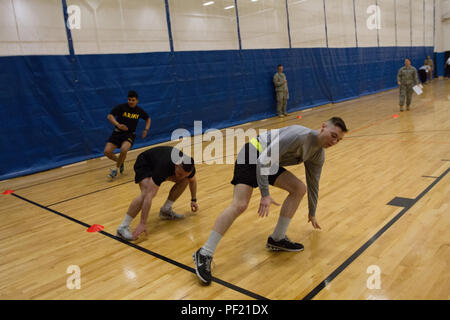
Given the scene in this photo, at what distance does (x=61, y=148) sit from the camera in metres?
7.50

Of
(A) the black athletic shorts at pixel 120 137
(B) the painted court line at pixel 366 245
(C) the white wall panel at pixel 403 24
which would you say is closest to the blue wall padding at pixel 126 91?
(A) the black athletic shorts at pixel 120 137

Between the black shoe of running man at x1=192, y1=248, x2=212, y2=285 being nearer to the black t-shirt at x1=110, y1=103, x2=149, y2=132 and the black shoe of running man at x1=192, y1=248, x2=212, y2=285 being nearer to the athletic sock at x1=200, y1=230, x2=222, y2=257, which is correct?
the athletic sock at x1=200, y1=230, x2=222, y2=257

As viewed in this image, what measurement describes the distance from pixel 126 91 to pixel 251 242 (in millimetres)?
6401

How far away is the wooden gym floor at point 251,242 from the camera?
241 centimetres

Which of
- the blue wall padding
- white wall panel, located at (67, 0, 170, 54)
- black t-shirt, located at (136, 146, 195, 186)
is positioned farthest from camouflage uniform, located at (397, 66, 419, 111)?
black t-shirt, located at (136, 146, 195, 186)

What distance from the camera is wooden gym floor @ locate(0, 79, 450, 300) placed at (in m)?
2.41

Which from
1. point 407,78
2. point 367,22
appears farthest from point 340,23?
point 407,78

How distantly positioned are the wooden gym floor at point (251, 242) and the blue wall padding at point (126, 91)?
1898 mm

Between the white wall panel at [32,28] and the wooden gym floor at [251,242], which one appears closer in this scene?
the wooden gym floor at [251,242]

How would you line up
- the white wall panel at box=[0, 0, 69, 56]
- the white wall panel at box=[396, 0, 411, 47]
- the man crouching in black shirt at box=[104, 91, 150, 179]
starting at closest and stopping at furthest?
the man crouching in black shirt at box=[104, 91, 150, 179]
the white wall panel at box=[0, 0, 69, 56]
the white wall panel at box=[396, 0, 411, 47]

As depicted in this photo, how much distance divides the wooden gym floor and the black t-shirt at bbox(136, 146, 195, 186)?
0.59 meters

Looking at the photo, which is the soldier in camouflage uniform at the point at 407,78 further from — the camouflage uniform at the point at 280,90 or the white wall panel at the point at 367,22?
the white wall panel at the point at 367,22

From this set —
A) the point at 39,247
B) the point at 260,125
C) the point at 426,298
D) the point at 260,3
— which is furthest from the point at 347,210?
the point at 260,3
